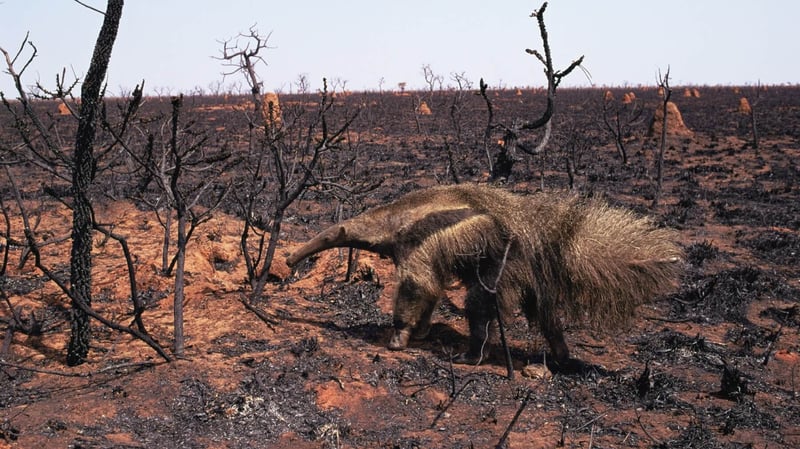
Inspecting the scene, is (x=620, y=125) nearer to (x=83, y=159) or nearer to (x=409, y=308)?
(x=409, y=308)

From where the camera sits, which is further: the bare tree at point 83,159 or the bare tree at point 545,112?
the bare tree at point 545,112

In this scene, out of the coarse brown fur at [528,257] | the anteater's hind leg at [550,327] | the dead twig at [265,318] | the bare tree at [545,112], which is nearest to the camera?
the coarse brown fur at [528,257]

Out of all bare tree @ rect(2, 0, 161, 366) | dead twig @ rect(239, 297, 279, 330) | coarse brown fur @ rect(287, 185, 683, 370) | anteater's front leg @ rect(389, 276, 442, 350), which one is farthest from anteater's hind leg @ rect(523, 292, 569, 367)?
bare tree @ rect(2, 0, 161, 366)

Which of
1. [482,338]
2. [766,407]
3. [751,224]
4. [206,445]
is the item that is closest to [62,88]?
[206,445]

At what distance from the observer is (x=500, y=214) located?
5.40 m

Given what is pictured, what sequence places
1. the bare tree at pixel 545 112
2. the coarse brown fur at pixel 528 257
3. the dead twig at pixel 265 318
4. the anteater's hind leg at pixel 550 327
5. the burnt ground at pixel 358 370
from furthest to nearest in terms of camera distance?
the bare tree at pixel 545 112 < the dead twig at pixel 265 318 < the anteater's hind leg at pixel 550 327 < the coarse brown fur at pixel 528 257 < the burnt ground at pixel 358 370

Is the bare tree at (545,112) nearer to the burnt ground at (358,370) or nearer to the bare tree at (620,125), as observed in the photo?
the burnt ground at (358,370)

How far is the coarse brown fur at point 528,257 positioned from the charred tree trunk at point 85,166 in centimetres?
271

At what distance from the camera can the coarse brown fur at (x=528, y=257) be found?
5164 mm

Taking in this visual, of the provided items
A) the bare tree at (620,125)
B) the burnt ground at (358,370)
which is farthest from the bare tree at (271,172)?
the bare tree at (620,125)

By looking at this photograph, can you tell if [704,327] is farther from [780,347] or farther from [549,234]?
[549,234]

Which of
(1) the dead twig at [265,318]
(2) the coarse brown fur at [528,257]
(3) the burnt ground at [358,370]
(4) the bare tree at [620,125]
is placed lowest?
(3) the burnt ground at [358,370]

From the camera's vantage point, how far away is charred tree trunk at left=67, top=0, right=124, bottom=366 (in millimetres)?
4633

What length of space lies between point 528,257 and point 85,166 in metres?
3.81
